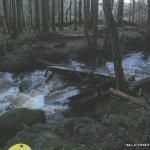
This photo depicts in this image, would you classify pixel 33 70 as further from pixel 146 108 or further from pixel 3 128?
pixel 146 108

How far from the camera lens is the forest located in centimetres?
709

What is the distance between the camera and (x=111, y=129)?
731cm

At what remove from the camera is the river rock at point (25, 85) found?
1501cm

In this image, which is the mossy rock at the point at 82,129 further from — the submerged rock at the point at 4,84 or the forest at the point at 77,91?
the submerged rock at the point at 4,84

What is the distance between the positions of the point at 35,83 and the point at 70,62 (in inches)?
126

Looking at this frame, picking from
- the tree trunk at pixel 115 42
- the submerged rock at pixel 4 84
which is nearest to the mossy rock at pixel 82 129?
the tree trunk at pixel 115 42

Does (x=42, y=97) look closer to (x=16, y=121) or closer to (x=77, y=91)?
(x=77, y=91)

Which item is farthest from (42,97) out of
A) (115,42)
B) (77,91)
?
(115,42)

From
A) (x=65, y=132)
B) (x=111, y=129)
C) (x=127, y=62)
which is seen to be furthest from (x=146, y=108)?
(x=127, y=62)

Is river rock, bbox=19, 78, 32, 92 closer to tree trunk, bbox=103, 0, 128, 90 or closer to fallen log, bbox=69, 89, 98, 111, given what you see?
fallen log, bbox=69, 89, 98, 111

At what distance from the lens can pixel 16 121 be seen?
9.23m

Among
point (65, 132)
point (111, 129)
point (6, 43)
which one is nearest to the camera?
point (111, 129)

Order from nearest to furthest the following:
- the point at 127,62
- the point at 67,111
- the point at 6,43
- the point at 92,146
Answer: the point at 92,146, the point at 67,111, the point at 127,62, the point at 6,43

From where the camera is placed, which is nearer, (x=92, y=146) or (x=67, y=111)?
(x=92, y=146)
